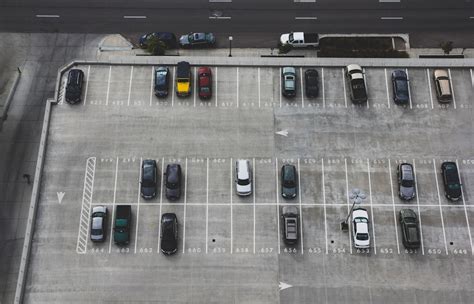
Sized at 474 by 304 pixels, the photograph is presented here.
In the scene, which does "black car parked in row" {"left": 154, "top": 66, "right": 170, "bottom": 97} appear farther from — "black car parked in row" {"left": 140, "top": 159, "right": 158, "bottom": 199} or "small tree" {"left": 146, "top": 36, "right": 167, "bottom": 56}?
"black car parked in row" {"left": 140, "top": 159, "right": 158, "bottom": 199}

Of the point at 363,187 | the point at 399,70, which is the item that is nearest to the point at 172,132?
the point at 363,187

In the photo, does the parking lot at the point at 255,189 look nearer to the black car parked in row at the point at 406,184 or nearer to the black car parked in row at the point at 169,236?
the black car parked in row at the point at 406,184

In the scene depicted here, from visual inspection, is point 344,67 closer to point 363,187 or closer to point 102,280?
point 363,187

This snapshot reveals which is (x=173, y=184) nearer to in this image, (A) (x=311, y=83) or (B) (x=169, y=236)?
(B) (x=169, y=236)

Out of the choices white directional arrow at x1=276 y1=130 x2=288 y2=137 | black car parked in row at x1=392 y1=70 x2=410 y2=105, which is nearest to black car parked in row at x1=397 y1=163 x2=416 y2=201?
black car parked in row at x1=392 y1=70 x2=410 y2=105

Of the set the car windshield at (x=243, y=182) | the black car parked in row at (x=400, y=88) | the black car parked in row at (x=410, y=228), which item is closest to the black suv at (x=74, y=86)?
the car windshield at (x=243, y=182)

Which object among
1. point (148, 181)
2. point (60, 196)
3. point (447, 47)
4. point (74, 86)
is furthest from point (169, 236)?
point (447, 47)
